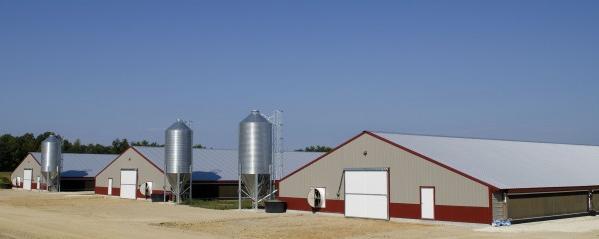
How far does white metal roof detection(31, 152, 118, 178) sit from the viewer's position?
256 feet

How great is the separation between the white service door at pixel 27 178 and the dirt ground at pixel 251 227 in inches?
1728

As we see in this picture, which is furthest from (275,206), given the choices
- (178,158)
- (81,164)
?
(81,164)

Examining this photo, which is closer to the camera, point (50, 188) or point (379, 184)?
point (379, 184)

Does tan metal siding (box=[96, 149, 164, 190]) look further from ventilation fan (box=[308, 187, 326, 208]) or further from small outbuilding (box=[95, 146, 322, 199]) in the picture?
ventilation fan (box=[308, 187, 326, 208])

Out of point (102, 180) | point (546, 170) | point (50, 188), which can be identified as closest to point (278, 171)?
point (546, 170)

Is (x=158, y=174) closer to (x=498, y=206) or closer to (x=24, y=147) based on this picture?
(x=498, y=206)

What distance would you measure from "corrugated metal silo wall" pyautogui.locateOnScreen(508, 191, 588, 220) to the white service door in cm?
6619

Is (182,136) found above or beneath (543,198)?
above

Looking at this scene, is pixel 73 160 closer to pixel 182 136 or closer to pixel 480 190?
pixel 182 136

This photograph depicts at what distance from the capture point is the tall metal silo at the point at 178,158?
5306 cm

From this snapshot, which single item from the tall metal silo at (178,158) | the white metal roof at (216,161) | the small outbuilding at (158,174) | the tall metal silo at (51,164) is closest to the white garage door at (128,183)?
the small outbuilding at (158,174)

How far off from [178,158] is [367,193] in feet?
68.6

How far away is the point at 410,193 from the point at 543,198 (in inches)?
272

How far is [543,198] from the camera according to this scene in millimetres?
34406
